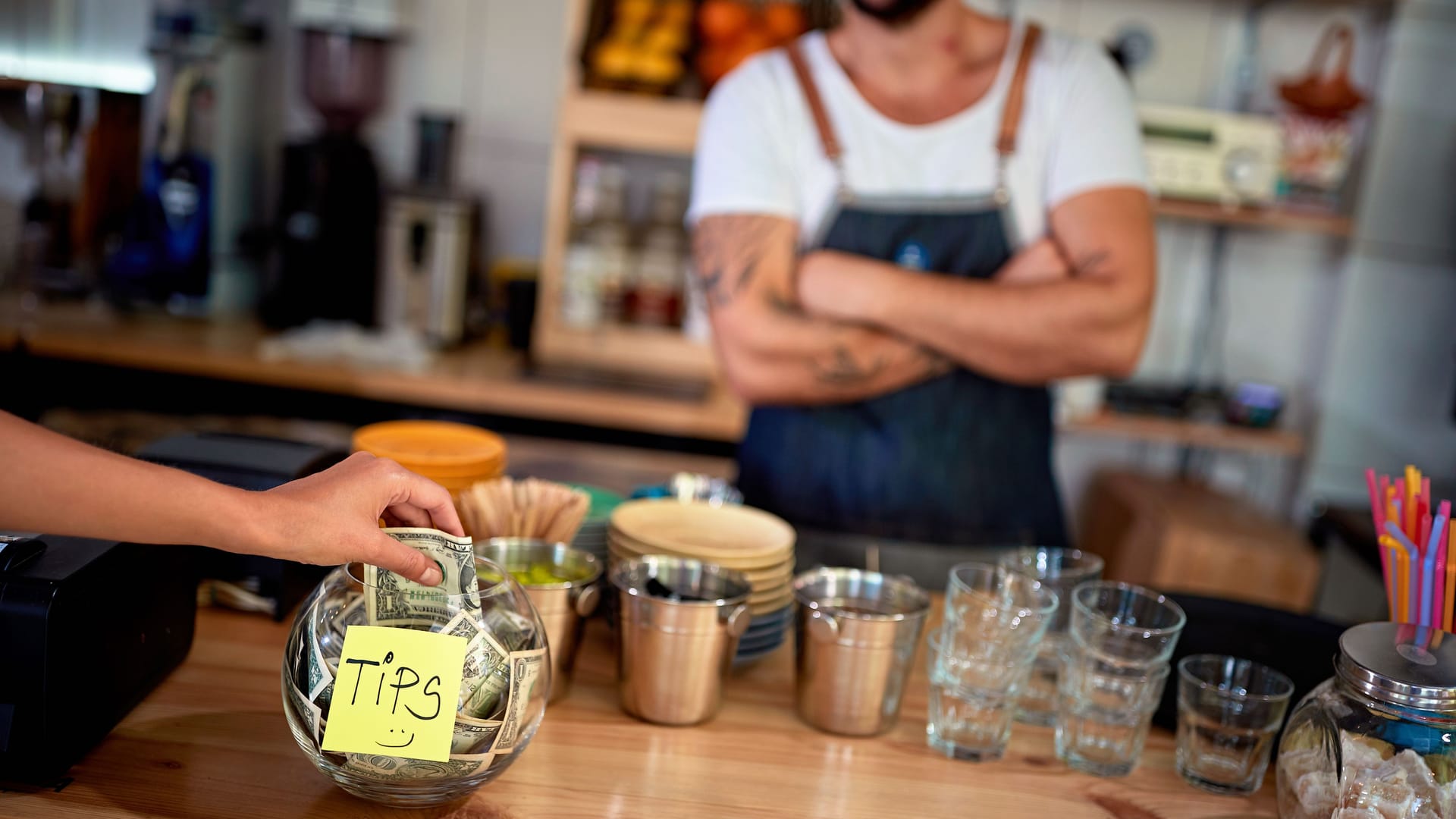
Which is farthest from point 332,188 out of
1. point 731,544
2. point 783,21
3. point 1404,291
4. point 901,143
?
point 1404,291

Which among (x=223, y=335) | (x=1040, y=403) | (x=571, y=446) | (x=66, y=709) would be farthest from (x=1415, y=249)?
(x=66, y=709)

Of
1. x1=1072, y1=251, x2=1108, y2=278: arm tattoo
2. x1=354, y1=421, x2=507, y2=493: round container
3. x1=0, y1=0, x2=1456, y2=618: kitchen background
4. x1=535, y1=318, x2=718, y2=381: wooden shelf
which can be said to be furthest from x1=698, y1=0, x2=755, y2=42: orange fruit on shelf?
x1=354, y1=421, x2=507, y2=493: round container

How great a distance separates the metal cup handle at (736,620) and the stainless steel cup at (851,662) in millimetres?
57

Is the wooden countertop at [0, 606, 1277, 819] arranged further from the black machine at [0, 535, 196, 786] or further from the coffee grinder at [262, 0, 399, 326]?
the coffee grinder at [262, 0, 399, 326]

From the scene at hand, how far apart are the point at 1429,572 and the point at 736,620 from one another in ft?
1.95

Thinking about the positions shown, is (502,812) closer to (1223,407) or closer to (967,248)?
(967,248)

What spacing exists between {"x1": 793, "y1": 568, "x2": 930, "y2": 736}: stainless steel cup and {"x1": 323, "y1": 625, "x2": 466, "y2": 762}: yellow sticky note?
34cm

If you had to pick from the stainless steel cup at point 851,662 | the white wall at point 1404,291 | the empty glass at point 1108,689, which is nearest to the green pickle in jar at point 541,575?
the stainless steel cup at point 851,662

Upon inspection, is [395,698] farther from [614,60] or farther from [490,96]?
[490,96]

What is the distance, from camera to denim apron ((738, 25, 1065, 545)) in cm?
179

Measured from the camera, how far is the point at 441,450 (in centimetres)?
134

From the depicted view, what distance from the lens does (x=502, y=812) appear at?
0.90 m

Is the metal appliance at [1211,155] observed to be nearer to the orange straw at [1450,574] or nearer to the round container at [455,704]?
the orange straw at [1450,574]

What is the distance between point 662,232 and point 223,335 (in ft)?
3.53
